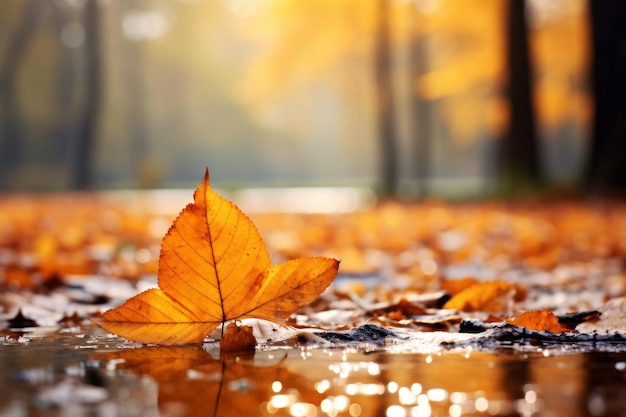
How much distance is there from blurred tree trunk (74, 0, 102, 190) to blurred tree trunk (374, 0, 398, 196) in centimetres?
777

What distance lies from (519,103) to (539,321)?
13.3m

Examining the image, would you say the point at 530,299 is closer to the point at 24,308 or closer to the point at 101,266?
the point at 24,308

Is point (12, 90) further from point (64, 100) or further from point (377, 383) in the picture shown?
point (377, 383)

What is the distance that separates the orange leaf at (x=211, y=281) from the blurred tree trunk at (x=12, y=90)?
104ft

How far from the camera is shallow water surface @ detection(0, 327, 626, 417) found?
1.28 metres

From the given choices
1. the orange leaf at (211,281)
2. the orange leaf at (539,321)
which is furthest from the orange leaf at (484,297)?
the orange leaf at (211,281)

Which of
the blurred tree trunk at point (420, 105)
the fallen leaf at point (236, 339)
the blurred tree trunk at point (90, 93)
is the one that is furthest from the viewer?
the blurred tree trunk at point (420, 105)

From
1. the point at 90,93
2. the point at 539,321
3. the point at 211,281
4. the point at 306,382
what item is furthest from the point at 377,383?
the point at 90,93

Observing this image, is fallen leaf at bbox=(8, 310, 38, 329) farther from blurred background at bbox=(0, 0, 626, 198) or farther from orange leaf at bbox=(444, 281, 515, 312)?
blurred background at bbox=(0, 0, 626, 198)

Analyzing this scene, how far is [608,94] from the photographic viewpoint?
12.9 metres

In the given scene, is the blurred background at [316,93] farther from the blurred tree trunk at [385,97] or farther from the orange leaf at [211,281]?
the orange leaf at [211,281]

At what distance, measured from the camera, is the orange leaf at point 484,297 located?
2430mm

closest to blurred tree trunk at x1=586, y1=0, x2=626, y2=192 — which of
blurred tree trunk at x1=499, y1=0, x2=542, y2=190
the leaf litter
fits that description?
blurred tree trunk at x1=499, y1=0, x2=542, y2=190

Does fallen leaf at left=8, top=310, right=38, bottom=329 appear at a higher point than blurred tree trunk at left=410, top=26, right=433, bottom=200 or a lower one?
lower
